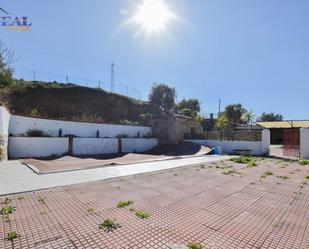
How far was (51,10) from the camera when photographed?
10602mm

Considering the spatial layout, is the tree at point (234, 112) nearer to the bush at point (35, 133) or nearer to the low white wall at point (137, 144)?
the low white wall at point (137, 144)

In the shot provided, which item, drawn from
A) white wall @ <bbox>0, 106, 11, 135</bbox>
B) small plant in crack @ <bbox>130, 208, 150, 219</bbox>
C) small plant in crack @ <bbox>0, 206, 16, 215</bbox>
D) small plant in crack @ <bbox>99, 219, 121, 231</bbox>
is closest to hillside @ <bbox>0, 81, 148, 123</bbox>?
white wall @ <bbox>0, 106, 11, 135</bbox>

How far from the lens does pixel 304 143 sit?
14.6 metres

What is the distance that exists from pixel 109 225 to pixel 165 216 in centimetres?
104

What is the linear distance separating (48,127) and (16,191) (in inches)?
397

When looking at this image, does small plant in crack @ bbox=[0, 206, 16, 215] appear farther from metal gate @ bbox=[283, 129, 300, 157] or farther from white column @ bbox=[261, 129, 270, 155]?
metal gate @ bbox=[283, 129, 300, 157]

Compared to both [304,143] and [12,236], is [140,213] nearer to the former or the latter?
[12,236]

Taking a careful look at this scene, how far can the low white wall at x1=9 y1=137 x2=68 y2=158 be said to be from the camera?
41.7ft

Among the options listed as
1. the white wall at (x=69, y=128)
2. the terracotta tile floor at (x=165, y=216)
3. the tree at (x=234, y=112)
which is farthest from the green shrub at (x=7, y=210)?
the tree at (x=234, y=112)

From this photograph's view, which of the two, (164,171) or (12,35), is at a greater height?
(12,35)

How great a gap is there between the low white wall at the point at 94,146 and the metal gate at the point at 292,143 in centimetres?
1252

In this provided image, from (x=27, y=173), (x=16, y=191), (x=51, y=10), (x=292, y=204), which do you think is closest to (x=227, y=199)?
(x=292, y=204)

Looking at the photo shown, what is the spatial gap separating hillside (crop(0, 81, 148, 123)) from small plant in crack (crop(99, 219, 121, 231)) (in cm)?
2223

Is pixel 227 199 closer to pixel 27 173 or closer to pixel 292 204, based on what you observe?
pixel 292 204
